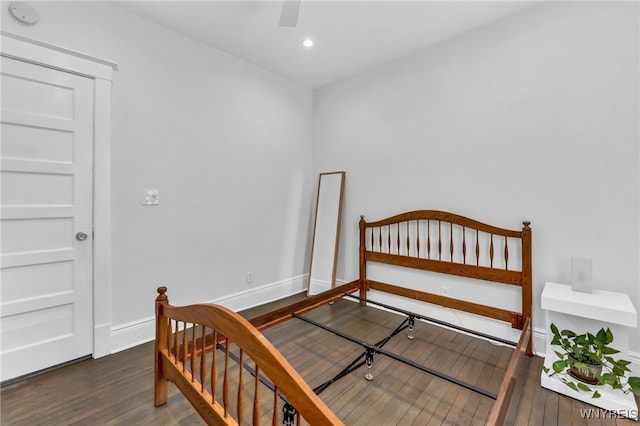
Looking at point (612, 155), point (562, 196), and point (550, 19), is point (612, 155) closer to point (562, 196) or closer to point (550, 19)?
point (562, 196)

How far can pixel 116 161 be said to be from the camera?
2.38m

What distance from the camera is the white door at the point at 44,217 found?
1.96m

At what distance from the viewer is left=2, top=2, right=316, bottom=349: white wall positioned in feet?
7.80

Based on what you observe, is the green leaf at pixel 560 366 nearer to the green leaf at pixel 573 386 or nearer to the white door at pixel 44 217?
the green leaf at pixel 573 386

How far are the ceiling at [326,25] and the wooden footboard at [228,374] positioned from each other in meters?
2.28

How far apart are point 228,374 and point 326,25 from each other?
2778mm

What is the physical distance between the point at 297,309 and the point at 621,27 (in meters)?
3.16

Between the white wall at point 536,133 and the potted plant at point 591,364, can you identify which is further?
the white wall at point 536,133

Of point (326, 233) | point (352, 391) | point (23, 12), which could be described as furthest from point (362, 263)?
point (23, 12)

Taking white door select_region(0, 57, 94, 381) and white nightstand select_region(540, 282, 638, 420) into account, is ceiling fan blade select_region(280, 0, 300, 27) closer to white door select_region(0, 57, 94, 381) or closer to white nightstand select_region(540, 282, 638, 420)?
white door select_region(0, 57, 94, 381)

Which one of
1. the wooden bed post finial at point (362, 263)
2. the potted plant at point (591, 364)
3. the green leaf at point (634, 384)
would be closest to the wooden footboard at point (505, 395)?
the potted plant at point (591, 364)

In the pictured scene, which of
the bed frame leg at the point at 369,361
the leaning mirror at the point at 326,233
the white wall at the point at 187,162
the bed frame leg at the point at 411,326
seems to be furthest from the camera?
the leaning mirror at the point at 326,233

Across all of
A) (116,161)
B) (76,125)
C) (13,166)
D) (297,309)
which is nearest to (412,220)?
(297,309)

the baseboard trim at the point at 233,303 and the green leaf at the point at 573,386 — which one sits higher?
the green leaf at the point at 573,386
